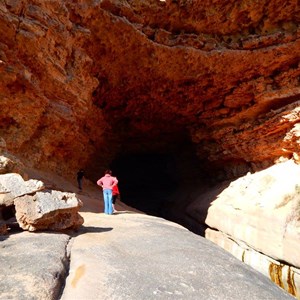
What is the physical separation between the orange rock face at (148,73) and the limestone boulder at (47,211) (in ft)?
15.8

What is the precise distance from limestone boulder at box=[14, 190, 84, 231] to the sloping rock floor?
0.18 m

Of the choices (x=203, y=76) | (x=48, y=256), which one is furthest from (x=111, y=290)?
(x=203, y=76)

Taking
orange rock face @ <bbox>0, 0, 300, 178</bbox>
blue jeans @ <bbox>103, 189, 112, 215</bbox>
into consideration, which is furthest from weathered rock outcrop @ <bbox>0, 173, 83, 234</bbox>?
orange rock face @ <bbox>0, 0, 300, 178</bbox>

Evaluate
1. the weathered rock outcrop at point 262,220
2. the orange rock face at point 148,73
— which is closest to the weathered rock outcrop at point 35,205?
the orange rock face at point 148,73

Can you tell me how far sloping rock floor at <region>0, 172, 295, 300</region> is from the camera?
2.70m

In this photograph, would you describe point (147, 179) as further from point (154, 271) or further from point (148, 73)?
point (154, 271)

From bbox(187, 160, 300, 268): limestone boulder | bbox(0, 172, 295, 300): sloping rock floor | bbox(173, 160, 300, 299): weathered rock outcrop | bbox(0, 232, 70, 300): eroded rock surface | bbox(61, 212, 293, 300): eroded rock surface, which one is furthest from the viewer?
bbox(187, 160, 300, 268): limestone boulder

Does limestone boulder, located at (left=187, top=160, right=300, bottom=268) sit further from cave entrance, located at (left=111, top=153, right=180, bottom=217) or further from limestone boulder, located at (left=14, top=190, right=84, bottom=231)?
cave entrance, located at (left=111, top=153, right=180, bottom=217)

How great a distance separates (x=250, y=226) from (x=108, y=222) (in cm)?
495

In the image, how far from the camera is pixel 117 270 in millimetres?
3199

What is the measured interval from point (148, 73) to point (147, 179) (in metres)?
11.7

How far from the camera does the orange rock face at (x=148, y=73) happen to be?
8.45 m

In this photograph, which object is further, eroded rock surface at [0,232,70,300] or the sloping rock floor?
the sloping rock floor

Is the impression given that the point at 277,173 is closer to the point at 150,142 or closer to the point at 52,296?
the point at 150,142
